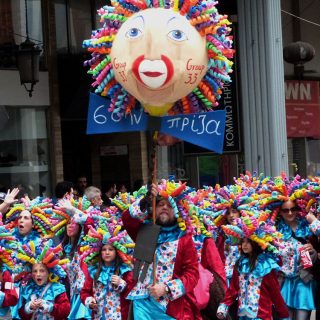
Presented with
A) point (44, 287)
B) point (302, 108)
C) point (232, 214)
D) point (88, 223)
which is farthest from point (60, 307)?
point (302, 108)

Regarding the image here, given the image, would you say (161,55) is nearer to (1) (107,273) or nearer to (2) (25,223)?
(1) (107,273)

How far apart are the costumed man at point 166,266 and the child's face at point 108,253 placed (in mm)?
905

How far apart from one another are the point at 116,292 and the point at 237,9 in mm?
6744

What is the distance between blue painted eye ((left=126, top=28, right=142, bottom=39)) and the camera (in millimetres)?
5457

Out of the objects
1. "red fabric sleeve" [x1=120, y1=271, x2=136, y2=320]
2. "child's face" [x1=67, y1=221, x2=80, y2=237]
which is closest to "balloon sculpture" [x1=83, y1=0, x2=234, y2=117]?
"red fabric sleeve" [x1=120, y1=271, x2=136, y2=320]

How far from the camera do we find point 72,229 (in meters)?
8.02

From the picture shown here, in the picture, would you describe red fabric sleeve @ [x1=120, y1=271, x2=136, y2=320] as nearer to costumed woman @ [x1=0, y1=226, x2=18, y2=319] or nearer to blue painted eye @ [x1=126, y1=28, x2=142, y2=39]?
costumed woman @ [x1=0, y1=226, x2=18, y2=319]

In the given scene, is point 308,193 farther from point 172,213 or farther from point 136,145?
point 136,145

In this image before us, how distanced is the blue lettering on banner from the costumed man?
0.55 meters

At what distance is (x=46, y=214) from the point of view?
835cm

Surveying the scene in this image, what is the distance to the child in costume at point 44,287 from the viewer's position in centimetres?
707

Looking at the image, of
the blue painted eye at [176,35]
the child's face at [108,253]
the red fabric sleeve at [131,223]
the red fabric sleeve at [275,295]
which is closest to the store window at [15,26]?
the child's face at [108,253]

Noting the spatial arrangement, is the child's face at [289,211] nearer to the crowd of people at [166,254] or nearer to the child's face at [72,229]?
the crowd of people at [166,254]

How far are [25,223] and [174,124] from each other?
9.44ft
